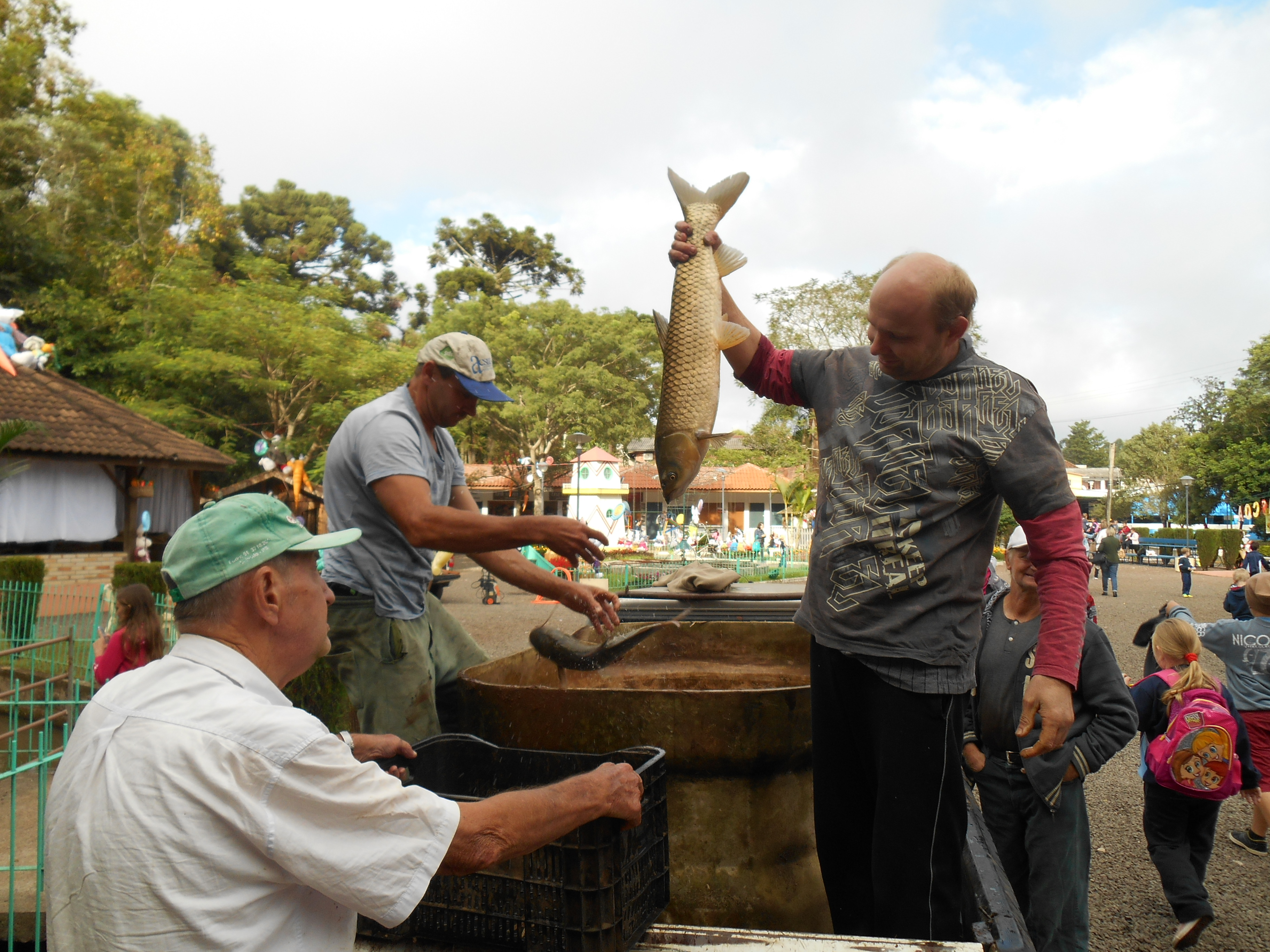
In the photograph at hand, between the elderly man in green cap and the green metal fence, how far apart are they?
1.21 metres

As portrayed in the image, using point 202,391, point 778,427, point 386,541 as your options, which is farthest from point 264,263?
point 386,541

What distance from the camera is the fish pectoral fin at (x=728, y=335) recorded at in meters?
2.82

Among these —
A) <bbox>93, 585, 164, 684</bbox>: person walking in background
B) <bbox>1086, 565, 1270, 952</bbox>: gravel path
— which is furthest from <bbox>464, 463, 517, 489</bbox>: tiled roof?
<bbox>1086, 565, 1270, 952</bbox>: gravel path

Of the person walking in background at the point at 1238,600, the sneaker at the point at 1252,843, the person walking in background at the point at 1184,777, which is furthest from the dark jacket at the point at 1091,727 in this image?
the person walking in background at the point at 1238,600

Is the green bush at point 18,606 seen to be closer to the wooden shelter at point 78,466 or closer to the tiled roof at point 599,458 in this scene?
the wooden shelter at point 78,466

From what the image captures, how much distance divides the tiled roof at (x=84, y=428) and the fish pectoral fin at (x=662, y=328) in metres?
14.8

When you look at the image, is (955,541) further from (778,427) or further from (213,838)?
(778,427)

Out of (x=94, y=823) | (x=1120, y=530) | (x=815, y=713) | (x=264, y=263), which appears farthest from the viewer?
(x=1120, y=530)

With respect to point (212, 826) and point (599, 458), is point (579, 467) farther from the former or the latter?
point (212, 826)

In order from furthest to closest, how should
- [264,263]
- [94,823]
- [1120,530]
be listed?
[1120,530]
[264,263]
[94,823]

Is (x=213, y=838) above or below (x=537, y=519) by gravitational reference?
below

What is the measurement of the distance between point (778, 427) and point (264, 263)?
2032 cm

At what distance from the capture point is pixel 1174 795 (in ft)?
13.8

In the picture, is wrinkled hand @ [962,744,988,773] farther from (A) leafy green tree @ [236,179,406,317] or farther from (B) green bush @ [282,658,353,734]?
(A) leafy green tree @ [236,179,406,317]
